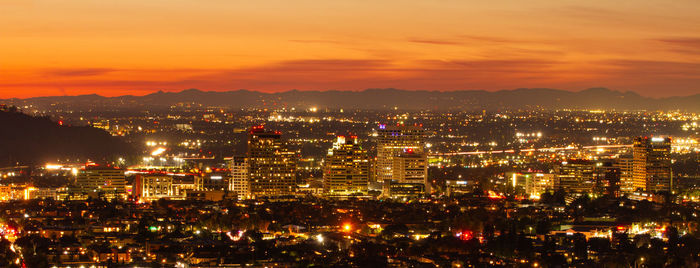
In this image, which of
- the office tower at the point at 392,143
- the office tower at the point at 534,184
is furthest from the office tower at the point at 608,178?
the office tower at the point at 392,143

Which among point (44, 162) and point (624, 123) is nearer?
point (44, 162)

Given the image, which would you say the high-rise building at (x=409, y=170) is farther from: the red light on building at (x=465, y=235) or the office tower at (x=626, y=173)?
the red light on building at (x=465, y=235)

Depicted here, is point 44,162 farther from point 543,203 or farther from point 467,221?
point 467,221

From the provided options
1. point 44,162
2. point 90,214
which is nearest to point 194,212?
point 90,214

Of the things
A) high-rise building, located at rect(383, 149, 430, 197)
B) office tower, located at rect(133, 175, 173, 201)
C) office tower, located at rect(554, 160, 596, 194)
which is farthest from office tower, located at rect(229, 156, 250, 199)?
office tower, located at rect(554, 160, 596, 194)

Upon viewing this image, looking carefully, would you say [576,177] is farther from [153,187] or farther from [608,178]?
[153,187]

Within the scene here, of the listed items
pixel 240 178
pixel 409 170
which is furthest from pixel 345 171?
pixel 409 170
